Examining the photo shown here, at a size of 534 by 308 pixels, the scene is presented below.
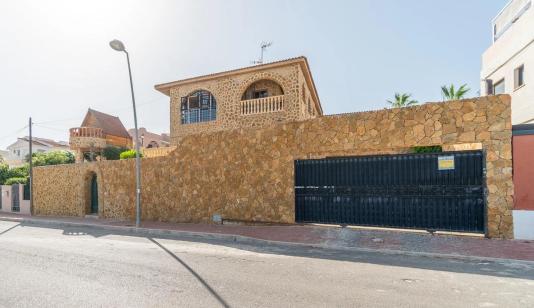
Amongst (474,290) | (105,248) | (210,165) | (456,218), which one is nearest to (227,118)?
(210,165)

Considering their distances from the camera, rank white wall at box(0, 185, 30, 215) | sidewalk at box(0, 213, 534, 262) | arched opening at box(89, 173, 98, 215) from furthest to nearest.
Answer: white wall at box(0, 185, 30, 215) < arched opening at box(89, 173, 98, 215) < sidewalk at box(0, 213, 534, 262)

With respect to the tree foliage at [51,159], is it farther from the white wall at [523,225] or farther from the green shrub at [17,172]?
the white wall at [523,225]

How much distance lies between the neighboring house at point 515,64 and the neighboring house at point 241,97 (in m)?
10.3

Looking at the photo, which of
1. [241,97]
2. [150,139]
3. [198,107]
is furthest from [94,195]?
[150,139]

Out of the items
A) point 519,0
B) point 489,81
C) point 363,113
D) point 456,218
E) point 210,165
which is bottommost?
point 456,218

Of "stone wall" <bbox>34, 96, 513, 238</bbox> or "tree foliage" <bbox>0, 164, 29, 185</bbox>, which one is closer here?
"stone wall" <bbox>34, 96, 513, 238</bbox>

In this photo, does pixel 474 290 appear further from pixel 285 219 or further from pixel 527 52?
pixel 527 52

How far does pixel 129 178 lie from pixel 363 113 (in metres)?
11.2

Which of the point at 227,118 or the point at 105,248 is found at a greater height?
the point at 227,118

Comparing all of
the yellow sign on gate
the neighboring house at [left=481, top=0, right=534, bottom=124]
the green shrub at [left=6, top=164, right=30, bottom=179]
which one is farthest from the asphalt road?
the green shrub at [left=6, top=164, right=30, bottom=179]

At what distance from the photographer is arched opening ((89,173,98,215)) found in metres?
16.8

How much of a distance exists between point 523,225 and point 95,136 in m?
27.7

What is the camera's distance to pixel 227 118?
59.3ft

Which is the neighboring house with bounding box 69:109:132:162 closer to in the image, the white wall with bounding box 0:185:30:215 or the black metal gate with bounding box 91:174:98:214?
the white wall with bounding box 0:185:30:215
